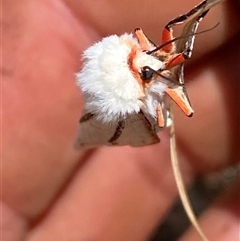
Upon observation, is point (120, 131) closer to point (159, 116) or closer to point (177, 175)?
point (159, 116)

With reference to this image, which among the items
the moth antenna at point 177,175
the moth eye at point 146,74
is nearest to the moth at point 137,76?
the moth eye at point 146,74

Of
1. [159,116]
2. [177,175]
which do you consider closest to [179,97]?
[159,116]

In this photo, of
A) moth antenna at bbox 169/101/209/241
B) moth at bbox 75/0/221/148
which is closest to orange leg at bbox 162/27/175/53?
moth at bbox 75/0/221/148

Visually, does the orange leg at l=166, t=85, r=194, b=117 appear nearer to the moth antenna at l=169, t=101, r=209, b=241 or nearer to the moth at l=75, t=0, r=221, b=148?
the moth at l=75, t=0, r=221, b=148

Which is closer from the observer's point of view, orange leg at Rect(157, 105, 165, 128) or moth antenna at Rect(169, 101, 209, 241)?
orange leg at Rect(157, 105, 165, 128)

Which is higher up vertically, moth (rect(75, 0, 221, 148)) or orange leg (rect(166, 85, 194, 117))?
moth (rect(75, 0, 221, 148))

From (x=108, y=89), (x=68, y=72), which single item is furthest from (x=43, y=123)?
(x=108, y=89)

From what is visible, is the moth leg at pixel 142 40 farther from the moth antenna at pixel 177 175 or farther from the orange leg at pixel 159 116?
the moth antenna at pixel 177 175

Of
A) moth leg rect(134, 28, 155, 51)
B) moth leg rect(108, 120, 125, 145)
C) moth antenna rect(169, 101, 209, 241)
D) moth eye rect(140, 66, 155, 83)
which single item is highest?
moth leg rect(134, 28, 155, 51)

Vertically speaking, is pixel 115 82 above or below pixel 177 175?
above
